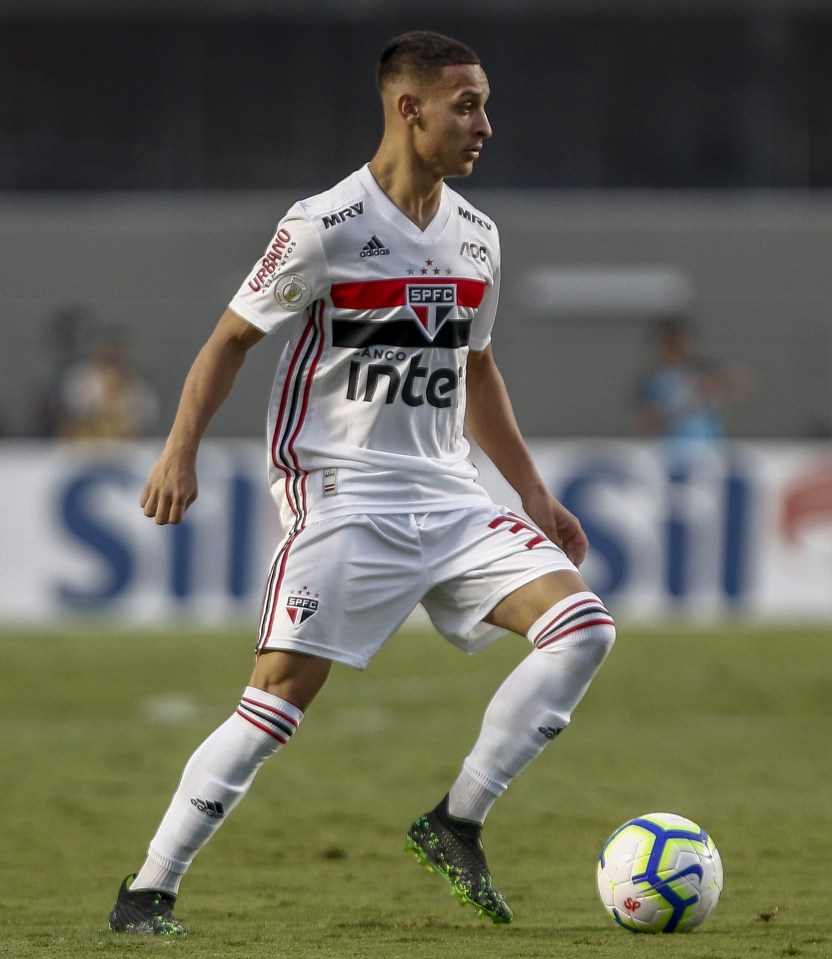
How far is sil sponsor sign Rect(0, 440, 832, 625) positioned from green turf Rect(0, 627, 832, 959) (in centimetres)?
40

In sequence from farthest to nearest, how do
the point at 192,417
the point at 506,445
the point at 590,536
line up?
the point at 590,536, the point at 506,445, the point at 192,417

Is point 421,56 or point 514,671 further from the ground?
point 421,56

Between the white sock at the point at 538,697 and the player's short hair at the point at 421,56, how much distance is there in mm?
1514

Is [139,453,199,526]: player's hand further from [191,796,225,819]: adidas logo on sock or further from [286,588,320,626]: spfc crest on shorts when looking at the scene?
[191,796,225,819]: adidas logo on sock

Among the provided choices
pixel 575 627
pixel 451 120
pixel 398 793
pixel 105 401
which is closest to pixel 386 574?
pixel 575 627

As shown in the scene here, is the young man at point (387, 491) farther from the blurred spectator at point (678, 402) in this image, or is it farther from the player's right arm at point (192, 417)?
the blurred spectator at point (678, 402)

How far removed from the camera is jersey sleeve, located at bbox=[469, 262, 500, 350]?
534cm

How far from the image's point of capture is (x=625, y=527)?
14.4 metres

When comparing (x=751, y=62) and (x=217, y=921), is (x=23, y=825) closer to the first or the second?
(x=217, y=921)

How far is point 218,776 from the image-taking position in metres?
4.88

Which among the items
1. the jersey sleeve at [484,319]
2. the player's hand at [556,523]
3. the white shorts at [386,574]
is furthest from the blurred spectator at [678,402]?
the white shorts at [386,574]

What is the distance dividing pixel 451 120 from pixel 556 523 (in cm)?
128

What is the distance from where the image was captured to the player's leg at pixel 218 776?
16.0 feet

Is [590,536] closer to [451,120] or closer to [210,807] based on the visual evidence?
[451,120]
